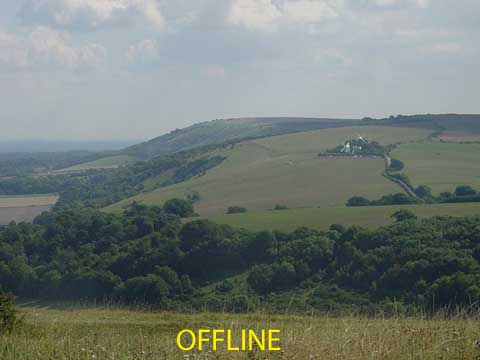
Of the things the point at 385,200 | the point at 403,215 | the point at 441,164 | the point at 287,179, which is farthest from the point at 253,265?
the point at 441,164

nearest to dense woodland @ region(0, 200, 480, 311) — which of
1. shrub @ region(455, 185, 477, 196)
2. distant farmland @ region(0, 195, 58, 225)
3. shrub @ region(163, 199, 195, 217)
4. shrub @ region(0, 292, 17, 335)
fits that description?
shrub @ region(163, 199, 195, 217)

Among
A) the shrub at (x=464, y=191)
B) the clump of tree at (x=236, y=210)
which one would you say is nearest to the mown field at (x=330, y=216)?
the clump of tree at (x=236, y=210)

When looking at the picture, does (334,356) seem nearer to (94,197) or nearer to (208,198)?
(208,198)

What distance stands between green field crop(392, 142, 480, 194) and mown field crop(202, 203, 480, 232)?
51.6 ft

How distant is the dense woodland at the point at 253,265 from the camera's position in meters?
28.8

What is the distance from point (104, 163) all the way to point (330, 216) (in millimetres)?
124069

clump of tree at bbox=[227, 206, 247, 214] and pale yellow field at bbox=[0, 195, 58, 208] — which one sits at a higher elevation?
clump of tree at bbox=[227, 206, 247, 214]

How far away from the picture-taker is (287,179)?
244 ft

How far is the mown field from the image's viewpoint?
45625 mm

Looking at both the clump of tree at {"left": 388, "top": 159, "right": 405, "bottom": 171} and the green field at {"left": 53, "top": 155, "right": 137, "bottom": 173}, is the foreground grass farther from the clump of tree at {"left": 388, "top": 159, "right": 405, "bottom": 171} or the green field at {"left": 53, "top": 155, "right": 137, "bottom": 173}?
the green field at {"left": 53, "top": 155, "right": 137, "bottom": 173}

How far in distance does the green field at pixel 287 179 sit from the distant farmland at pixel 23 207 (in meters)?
15.3

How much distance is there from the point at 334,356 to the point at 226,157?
A: 317 feet

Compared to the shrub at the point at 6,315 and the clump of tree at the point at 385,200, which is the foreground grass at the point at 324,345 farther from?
the clump of tree at the point at 385,200

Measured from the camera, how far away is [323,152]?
9350 cm
